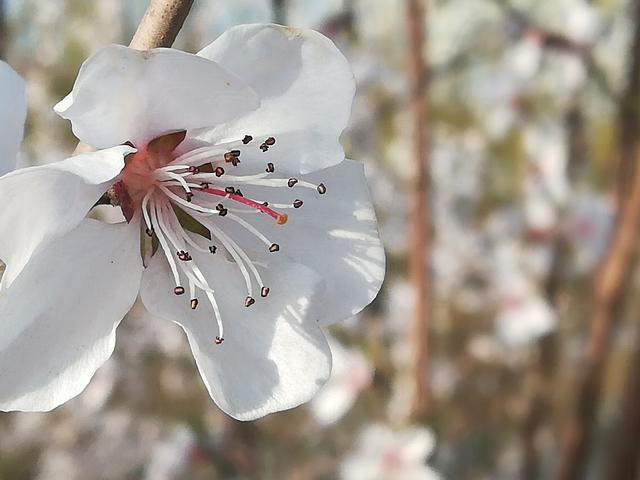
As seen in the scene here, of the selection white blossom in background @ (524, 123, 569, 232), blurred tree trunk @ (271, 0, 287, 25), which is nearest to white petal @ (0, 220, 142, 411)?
blurred tree trunk @ (271, 0, 287, 25)

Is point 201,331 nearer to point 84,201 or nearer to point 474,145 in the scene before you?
point 84,201

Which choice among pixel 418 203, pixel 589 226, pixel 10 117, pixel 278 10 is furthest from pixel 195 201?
pixel 589 226

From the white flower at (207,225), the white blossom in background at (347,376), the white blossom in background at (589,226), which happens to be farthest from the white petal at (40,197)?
the white blossom in background at (589,226)

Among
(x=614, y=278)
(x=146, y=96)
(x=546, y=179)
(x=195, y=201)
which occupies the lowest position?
(x=546, y=179)

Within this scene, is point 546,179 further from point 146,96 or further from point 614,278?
point 146,96

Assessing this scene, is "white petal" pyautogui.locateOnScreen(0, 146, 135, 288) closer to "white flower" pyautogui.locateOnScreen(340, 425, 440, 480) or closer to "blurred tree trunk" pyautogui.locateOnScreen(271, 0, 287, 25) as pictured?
"blurred tree trunk" pyautogui.locateOnScreen(271, 0, 287, 25)

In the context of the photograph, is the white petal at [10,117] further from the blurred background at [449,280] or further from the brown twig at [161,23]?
the blurred background at [449,280]
